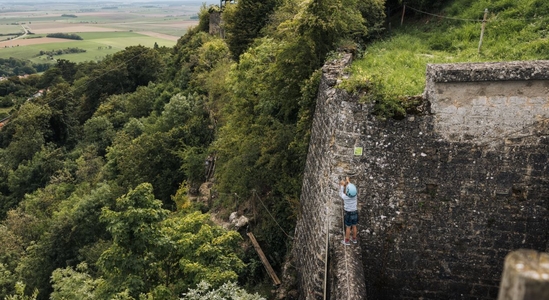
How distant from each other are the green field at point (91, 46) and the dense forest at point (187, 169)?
68.2 meters

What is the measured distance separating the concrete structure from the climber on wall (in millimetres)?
208

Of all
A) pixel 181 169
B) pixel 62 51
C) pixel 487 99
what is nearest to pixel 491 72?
pixel 487 99

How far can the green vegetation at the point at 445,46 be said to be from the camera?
7938 millimetres

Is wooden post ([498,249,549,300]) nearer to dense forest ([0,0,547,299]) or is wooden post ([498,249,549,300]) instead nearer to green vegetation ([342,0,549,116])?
green vegetation ([342,0,549,116])

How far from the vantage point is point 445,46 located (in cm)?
1163

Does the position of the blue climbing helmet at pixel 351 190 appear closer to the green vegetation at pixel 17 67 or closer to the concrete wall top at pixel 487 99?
the concrete wall top at pixel 487 99

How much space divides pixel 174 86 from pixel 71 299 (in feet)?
97.8

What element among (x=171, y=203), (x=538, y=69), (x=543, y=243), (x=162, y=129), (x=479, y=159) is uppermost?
(x=538, y=69)

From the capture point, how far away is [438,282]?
8297 millimetres

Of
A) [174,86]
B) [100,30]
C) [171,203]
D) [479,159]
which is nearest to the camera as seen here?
[479,159]

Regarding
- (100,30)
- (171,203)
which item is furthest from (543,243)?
(100,30)

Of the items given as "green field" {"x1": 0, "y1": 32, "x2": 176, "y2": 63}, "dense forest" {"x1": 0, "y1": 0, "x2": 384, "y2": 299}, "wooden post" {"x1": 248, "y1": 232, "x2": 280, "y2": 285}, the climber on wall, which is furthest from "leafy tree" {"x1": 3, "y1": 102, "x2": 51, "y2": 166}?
"green field" {"x1": 0, "y1": 32, "x2": 176, "y2": 63}

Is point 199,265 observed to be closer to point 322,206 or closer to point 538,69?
point 322,206

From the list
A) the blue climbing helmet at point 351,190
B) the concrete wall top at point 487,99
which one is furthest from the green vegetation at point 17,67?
the concrete wall top at point 487,99
